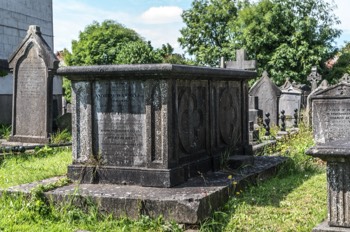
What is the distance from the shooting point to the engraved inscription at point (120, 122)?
Answer: 5902mm

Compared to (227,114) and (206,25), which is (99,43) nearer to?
(206,25)

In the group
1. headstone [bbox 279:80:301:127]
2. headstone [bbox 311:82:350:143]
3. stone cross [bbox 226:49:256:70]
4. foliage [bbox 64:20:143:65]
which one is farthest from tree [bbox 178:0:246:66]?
headstone [bbox 311:82:350:143]

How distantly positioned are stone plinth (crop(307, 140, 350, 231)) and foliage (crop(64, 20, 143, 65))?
36.0 metres

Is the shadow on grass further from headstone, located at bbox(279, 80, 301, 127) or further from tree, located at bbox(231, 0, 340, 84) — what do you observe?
tree, located at bbox(231, 0, 340, 84)

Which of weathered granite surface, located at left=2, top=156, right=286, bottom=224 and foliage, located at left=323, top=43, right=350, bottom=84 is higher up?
foliage, located at left=323, top=43, right=350, bottom=84

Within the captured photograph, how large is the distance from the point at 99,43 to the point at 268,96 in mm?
25684

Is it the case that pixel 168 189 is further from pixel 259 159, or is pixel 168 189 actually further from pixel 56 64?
pixel 56 64

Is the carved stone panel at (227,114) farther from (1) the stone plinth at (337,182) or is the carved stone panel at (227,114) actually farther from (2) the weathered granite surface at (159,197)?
(1) the stone plinth at (337,182)

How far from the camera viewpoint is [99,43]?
40.7 metres

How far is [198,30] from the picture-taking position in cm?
3953

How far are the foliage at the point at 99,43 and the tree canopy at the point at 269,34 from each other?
5.25 m

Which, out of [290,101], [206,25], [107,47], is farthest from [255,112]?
[107,47]

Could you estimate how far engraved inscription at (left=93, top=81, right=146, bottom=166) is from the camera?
5902mm

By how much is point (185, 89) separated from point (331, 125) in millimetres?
5314
